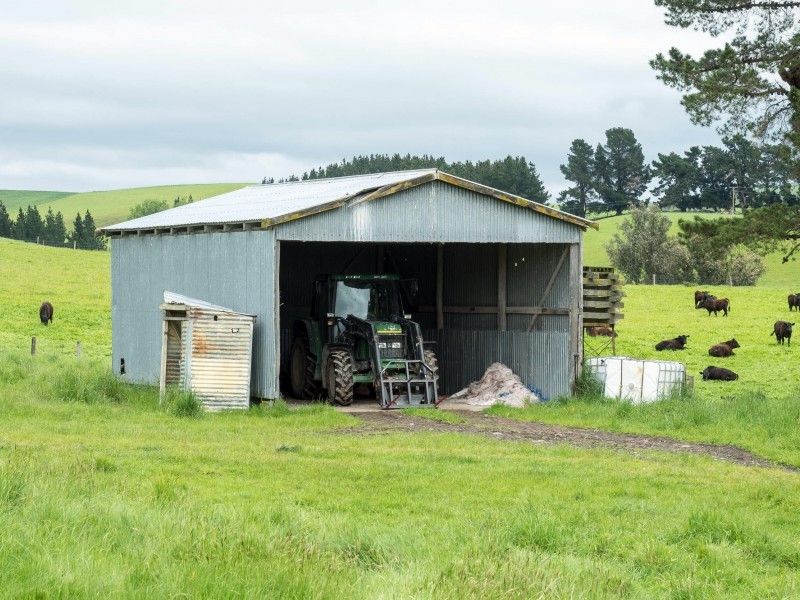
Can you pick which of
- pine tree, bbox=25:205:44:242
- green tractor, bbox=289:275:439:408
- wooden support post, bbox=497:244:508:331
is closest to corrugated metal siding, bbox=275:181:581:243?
green tractor, bbox=289:275:439:408

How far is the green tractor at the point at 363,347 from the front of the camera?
78.1ft

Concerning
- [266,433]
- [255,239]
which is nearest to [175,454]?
[266,433]

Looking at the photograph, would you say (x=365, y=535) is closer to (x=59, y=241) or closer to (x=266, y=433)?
(x=266, y=433)

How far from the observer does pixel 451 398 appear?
2569cm

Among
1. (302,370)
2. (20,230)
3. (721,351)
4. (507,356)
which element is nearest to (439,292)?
(507,356)

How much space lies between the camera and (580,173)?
425 feet

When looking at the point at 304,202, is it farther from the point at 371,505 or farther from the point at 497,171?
the point at 497,171

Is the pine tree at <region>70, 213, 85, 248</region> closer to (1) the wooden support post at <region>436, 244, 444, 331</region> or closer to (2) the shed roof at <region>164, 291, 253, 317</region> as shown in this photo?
(1) the wooden support post at <region>436, 244, 444, 331</region>

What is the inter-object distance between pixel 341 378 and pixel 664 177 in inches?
4042

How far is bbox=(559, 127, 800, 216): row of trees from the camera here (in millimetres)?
112312

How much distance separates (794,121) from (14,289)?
41142 millimetres

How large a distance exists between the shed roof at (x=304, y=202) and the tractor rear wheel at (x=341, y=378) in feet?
9.44

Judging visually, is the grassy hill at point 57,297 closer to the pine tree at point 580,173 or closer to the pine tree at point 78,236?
the pine tree at point 78,236

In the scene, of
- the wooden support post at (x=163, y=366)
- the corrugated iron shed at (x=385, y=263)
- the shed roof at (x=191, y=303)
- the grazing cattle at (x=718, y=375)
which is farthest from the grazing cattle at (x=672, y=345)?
the wooden support post at (x=163, y=366)
